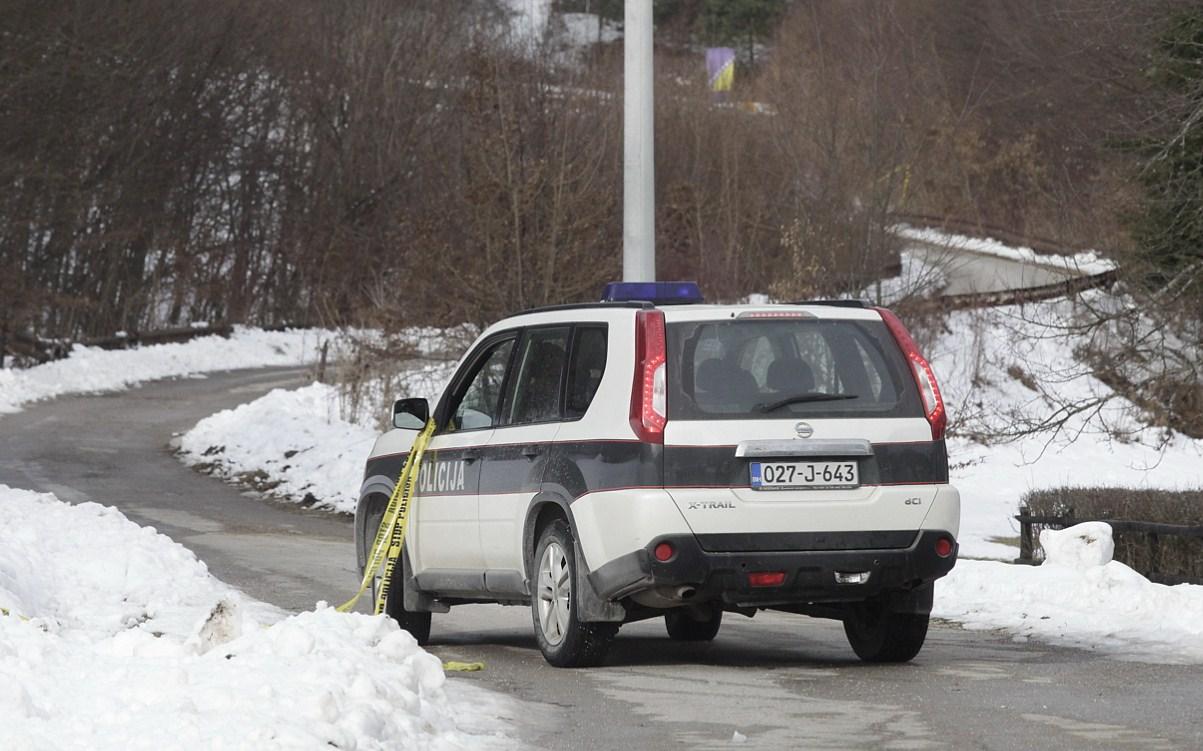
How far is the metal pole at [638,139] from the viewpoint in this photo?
54.1 ft

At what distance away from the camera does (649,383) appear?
9258 mm

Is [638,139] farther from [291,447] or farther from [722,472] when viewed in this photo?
[291,447]

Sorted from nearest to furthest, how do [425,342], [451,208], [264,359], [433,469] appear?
[433,469] → [425,342] → [451,208] → [264,359]

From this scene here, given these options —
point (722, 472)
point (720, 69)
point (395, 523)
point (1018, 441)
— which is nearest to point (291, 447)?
point (1018, 441)

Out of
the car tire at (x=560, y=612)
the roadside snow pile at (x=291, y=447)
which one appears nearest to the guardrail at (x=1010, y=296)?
the roadside snow pile at (x=291, y=447)

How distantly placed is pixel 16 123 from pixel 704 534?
116 feet

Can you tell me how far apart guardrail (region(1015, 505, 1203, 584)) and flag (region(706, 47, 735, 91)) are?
45704mm

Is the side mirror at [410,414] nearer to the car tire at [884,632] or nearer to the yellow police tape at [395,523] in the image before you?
the yellow police tape at [395,523]

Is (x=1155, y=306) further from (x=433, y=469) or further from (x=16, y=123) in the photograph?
(x=16, y=123)

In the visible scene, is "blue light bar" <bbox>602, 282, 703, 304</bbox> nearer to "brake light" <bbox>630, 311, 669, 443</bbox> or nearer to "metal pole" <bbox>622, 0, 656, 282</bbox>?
"brake light" <bbox>630, 311, 669, 443</bbox>

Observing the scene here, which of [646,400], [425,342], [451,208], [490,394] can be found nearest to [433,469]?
[490,394]

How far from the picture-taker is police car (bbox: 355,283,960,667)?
9141 mm

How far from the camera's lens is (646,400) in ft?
30.3

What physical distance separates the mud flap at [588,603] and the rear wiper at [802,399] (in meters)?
1.10
